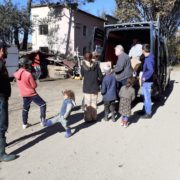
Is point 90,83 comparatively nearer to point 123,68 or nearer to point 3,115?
point 123,68

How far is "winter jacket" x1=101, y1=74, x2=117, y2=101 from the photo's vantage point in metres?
8.52

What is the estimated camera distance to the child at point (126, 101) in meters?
8.21

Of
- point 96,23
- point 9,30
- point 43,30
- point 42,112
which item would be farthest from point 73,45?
point 42,112

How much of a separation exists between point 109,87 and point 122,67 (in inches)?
34.0

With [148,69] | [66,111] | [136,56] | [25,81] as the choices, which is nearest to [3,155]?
[66,111]

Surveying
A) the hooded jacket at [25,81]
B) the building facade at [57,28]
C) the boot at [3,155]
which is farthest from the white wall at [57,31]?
the boot at [3,155]

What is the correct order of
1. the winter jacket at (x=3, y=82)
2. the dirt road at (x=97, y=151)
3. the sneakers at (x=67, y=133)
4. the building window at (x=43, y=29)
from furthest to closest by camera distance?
1. the building window at (x=43, y=29)
2. the sneakers at (x=67, y=133)
3. the winter jacket at (x=3, y=82)
4. the dirt road at (x=97, y=151)

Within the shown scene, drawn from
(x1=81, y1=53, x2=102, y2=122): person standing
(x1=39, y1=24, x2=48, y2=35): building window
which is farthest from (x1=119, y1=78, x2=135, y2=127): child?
(x1=39, y1=24, x2=48, y2=35): building window

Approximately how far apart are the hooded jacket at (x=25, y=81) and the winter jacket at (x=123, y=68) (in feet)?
7.75

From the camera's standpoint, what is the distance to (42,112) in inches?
324

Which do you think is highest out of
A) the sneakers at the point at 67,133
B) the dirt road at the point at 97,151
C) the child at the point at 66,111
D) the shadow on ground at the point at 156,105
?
the child at the point at 66,111

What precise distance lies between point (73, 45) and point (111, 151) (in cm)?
3016

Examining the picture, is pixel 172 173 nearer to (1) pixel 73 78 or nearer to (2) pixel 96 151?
(2) pixel 96 151

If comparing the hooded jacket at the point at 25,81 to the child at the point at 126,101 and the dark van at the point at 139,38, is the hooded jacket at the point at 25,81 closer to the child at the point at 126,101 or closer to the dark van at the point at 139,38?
the child at the point at 126,101
